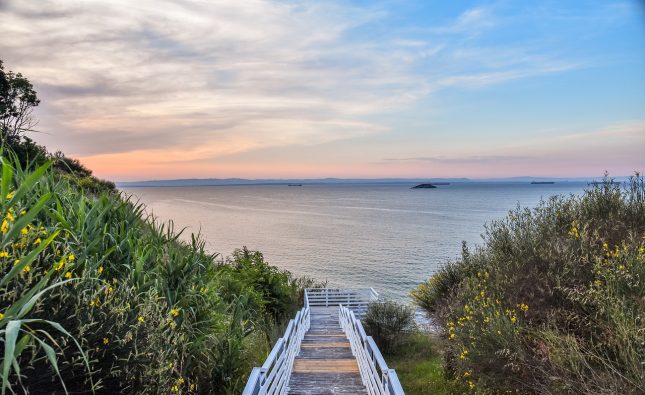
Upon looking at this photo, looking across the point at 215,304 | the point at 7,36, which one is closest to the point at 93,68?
the point at 7,36

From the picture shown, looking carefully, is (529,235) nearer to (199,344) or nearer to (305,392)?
(305,392)

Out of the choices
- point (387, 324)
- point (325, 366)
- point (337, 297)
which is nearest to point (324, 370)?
point (325, 366)

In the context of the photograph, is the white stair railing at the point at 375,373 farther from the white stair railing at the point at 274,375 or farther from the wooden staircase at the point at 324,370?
the white stair railing at the point at 274,375

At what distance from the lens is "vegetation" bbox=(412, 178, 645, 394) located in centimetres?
520

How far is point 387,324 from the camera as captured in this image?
14766 mm

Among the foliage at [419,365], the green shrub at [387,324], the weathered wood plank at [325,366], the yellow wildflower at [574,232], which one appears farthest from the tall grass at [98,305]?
the green shrub at [387,324]

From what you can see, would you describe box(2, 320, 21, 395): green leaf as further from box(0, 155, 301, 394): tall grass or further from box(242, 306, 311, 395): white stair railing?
box(242, 306, 311, 395): white stair railing

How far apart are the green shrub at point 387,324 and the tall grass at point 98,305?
6913 millimetres

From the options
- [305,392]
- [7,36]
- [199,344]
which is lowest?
[305,392]

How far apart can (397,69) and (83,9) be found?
19.4 meters

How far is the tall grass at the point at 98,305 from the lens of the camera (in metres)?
2.39

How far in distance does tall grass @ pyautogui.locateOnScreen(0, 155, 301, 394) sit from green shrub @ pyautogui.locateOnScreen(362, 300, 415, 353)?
691 centimetres

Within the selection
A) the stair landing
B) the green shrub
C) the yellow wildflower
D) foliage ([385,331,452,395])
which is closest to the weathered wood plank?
the stair landing

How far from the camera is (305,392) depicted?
6766 mm
